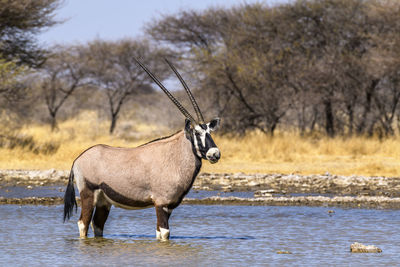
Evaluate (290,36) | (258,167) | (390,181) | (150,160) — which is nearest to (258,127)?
(290,36)

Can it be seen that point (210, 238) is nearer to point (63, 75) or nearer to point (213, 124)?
point (213, 124)

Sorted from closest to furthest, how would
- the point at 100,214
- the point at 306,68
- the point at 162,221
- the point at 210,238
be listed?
the point at 162,221 < the point at 100,214 < the point at 210,238 < the point at 306,68

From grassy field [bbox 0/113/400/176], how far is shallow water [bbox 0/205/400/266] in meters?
6.68

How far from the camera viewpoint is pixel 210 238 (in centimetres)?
892

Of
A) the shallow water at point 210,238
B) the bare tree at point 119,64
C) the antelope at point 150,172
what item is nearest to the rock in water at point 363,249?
the shallow water at point 210,238

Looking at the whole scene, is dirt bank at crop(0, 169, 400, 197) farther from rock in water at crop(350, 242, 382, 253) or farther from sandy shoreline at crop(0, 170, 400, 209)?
rock in water at crop(350, 242, 382, 253)

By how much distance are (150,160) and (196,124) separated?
25.3 inches

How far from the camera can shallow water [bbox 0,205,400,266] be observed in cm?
739

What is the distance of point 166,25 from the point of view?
30500 mm

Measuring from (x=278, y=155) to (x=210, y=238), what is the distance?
1182 cm

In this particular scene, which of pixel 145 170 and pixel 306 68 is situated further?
pixel 306 68

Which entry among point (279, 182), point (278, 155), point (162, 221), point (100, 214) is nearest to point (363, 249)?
point (162, 221)

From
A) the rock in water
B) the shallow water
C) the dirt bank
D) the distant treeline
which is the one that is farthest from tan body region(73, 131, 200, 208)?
the distant treeline

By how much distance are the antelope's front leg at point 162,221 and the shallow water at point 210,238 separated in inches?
4.3
